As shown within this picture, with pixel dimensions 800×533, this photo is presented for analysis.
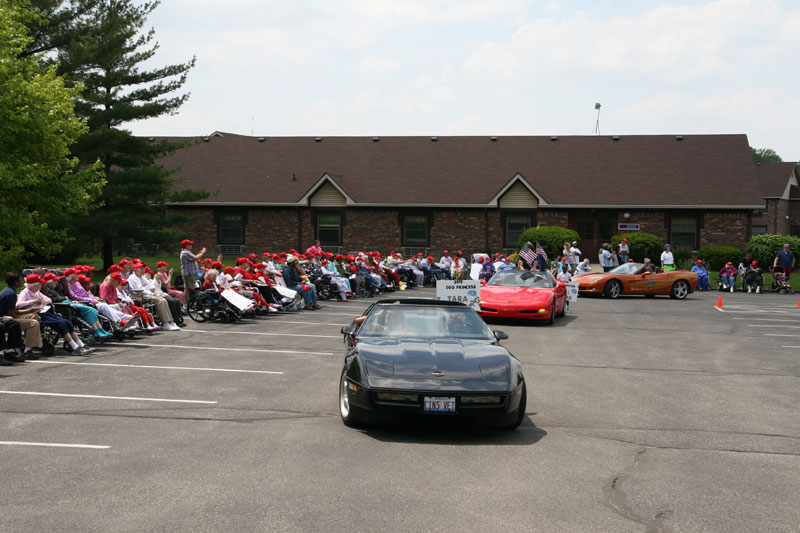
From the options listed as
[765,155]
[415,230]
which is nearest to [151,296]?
[415,230]

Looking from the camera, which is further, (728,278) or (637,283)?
(728,278)

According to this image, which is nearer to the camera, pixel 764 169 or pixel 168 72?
pixel 168 72

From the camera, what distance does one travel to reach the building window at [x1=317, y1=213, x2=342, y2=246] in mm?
46000

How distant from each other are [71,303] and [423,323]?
7.43m

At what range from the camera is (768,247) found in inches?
1538

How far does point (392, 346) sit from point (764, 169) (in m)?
72.4

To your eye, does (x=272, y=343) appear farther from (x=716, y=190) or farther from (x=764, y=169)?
(x=764, y=169)

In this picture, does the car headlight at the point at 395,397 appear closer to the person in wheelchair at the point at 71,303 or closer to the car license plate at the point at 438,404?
the car license plate at the point at 438,404

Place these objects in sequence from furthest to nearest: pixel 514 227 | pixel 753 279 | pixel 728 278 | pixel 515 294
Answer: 1. pixel 514 227
2. pixel 728 278
3. pixel 753 279
4. pixel 515 294

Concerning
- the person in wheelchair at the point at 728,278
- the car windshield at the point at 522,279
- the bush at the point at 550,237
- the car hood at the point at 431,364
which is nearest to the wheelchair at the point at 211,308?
the car windshield at the point at 522,279

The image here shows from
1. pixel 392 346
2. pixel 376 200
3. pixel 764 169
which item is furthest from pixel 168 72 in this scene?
pixel 764 169

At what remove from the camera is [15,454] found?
724cm

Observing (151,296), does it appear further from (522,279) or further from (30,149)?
(30,149)

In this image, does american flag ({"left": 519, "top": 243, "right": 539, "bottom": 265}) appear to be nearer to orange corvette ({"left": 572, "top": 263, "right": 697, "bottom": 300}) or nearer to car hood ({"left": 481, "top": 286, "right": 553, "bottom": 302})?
orange corvette ({"left": 572, "top": 263, "right": 697, "bottom": 300})
